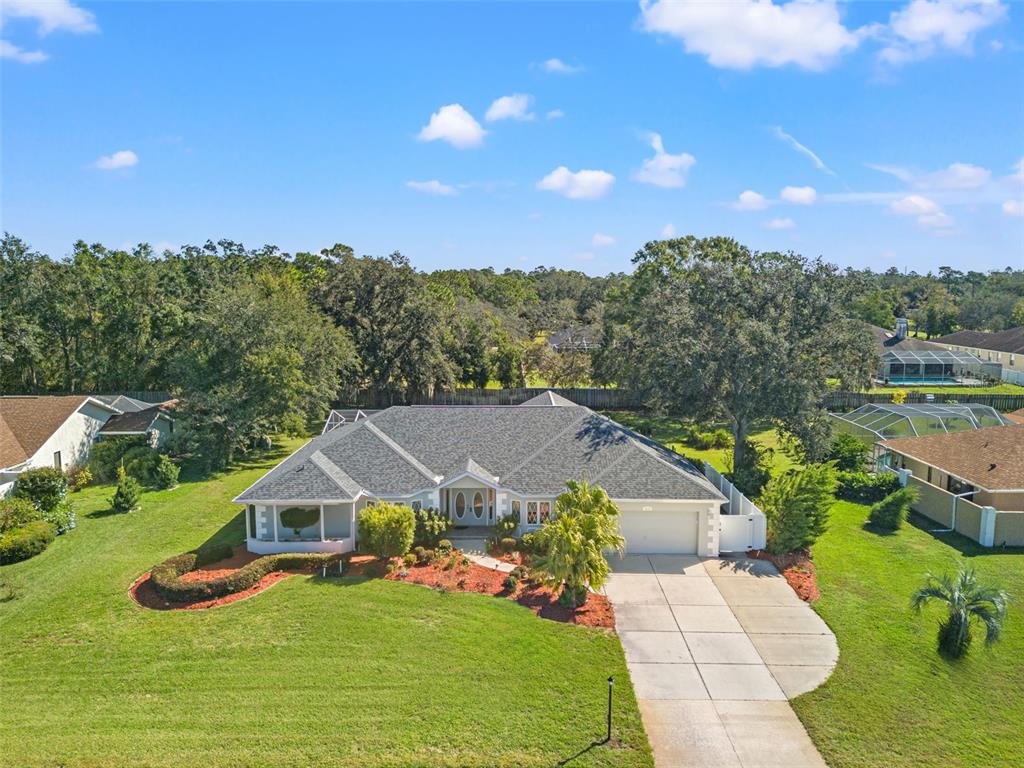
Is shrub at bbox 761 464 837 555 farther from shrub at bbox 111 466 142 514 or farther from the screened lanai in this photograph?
shrub at bbox 111 466 142 514

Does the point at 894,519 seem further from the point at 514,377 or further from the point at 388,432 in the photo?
the point at 514,377

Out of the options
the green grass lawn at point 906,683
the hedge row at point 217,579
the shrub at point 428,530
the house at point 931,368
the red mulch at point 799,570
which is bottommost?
the green grass lawn at point 906,683

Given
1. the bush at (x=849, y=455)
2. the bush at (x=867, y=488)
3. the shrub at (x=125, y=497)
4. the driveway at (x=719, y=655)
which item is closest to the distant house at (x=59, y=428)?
the shrub at (x=125, y=497)

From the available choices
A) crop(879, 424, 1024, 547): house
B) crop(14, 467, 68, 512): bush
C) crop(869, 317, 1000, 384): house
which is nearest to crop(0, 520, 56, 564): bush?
crop(14, 467, 68, 512): bush

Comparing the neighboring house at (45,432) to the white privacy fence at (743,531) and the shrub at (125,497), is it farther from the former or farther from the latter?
the white privacy fence at (743,531)

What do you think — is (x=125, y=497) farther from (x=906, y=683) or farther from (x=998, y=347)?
(x=998, y=347)
